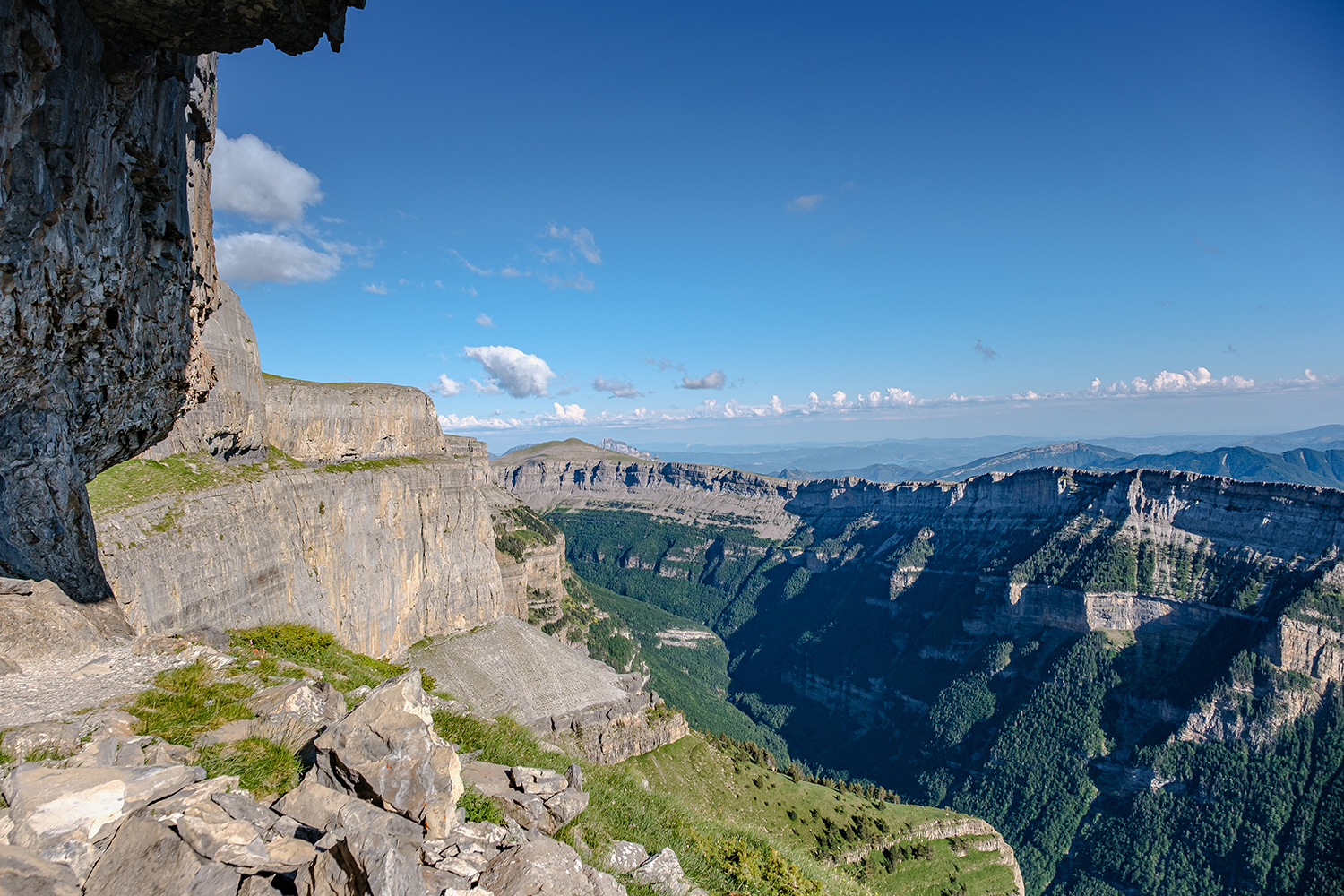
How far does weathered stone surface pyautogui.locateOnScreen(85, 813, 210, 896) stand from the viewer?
595 centimetres

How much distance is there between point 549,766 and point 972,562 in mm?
192684

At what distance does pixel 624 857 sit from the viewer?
32.7ft

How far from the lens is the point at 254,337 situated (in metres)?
35.6

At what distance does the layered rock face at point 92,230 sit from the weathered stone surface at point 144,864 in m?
9.12

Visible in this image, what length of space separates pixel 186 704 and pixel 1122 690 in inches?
5829

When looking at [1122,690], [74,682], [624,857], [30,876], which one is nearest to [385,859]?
[30,876]

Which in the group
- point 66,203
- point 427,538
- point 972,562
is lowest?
point 972,562

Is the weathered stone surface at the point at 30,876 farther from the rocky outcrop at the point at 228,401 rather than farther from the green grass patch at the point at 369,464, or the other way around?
the green grass patch at the point at 369,464

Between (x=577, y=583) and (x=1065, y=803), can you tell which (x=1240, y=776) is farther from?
(x=577, y=583)

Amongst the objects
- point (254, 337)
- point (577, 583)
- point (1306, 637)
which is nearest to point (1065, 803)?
point (1306, 637)

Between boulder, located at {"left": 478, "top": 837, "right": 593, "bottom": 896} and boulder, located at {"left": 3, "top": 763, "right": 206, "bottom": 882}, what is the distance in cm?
398

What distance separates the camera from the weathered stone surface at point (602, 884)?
799 centimetres

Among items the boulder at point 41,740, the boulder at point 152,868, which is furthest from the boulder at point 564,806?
the boulder at point 41,740

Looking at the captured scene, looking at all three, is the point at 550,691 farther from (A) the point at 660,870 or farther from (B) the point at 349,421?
(A) the point at 660,870
